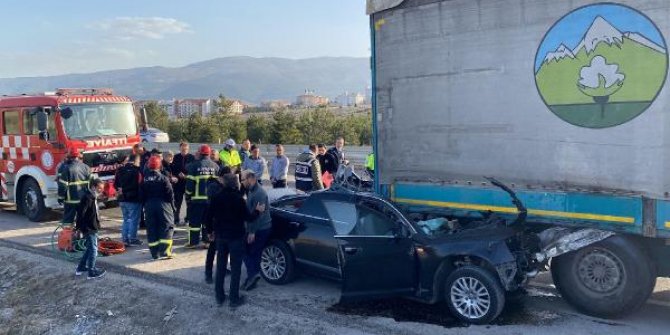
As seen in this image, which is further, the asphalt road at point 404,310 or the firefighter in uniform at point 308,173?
the firefighter in uniform at point 308,173

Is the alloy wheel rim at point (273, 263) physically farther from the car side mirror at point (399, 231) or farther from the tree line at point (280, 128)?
the tree line at point (280, 128)

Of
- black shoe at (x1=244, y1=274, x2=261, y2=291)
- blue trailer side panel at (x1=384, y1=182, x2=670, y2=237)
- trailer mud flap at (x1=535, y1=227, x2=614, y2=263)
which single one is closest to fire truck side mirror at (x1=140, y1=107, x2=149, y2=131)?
black shoe at (x1=244, y1=274, x2=261, y2=291)

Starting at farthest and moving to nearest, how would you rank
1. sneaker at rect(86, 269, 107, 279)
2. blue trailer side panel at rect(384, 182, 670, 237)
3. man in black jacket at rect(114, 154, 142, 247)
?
man in black jacket at rect(114, 154, 142, 247)
sneaker at rect(86, 269, 107, 279)
blue trailer side panel at rect(384, 182, 670, 237)

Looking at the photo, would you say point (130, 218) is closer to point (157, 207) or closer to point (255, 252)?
point (157, 207)

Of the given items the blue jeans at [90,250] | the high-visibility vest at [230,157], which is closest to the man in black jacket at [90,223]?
the blue jeans at [90,250]

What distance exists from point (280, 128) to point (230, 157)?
20073 millimetres

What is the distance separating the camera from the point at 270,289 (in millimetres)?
7398

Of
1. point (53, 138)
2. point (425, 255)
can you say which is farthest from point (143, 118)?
point (425, 255)

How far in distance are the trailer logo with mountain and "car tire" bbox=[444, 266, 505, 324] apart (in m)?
1.93

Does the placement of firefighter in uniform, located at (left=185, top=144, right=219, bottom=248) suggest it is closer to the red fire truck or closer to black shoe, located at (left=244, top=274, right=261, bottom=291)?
black shoe, located at (left=244, top=274, right=261, bottom=291)

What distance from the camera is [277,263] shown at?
7.57 metres

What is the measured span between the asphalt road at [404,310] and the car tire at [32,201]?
13.4ft

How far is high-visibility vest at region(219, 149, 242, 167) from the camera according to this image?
10885mm

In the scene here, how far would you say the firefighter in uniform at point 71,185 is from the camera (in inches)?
384
